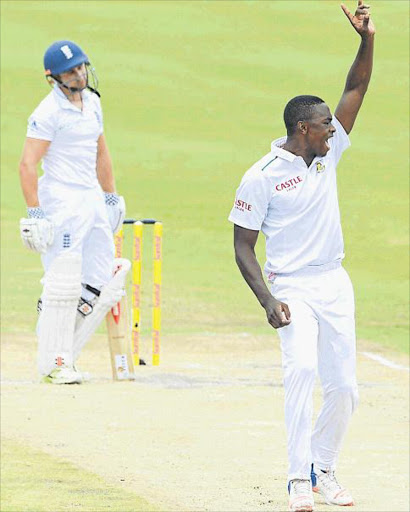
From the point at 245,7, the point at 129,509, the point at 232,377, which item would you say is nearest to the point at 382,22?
the point at 245,7

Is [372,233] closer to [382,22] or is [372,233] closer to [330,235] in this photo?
[382,22]

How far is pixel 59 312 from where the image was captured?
10.7 meters

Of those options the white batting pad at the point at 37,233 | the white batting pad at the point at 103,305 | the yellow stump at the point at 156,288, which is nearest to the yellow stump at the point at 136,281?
the yellow stump at the point at 156,288

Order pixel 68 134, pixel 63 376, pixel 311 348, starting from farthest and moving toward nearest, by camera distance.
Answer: pixel 63 376
pixel 68 134
pixel 311 348

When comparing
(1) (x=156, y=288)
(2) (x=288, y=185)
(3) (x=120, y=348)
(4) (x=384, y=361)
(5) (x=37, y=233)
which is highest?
(2) (x=288, y=185)

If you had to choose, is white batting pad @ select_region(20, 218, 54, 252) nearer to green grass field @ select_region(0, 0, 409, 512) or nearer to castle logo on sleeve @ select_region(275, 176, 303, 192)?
castle logo on sleeve @ select_region(275, 176, 303, 192)

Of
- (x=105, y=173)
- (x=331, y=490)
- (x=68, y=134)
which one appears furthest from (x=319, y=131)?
(x=105, y=173)

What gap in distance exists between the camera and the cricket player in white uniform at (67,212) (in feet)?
34.3

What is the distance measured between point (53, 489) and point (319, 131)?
2350 millimetres

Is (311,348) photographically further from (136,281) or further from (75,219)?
(136,281)

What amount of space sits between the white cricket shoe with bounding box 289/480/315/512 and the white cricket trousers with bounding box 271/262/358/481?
3cm

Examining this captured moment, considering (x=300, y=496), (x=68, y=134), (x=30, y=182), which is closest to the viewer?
(x=300, y=496)

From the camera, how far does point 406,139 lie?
80.2 feet

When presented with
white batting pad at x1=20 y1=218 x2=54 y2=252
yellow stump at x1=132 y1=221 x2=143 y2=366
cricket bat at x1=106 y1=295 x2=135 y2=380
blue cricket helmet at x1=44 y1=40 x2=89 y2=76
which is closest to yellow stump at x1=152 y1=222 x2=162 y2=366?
yellow stump at x1=132 y1=221 x2=143 y2=366
